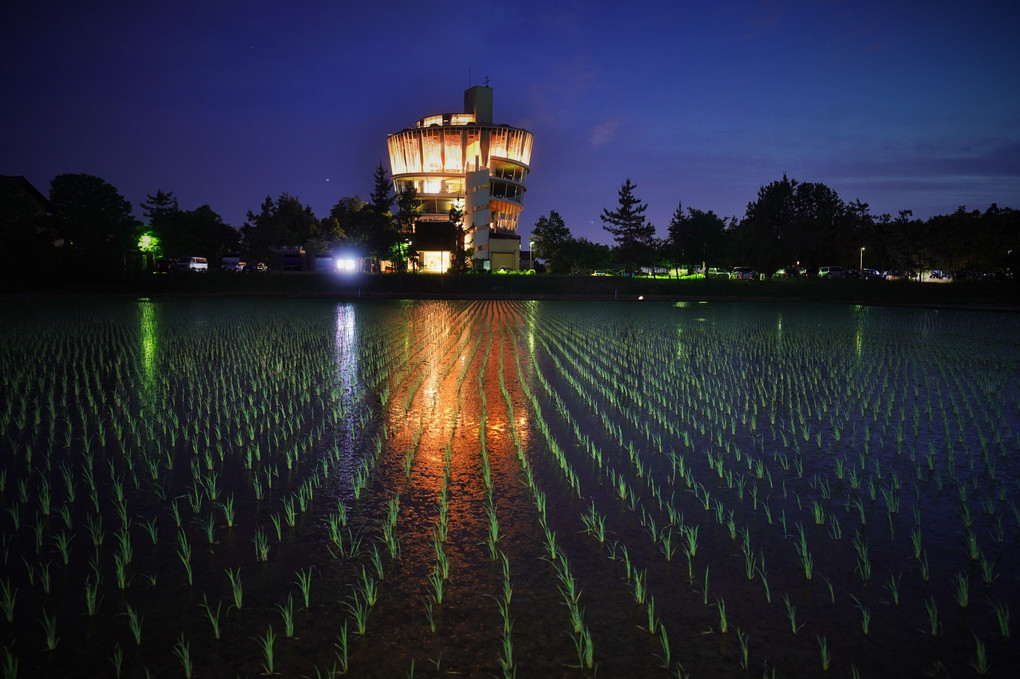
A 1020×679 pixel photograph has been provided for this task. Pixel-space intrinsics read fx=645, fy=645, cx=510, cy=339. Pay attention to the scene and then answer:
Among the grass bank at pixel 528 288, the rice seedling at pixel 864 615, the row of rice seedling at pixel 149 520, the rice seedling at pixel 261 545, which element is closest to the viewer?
the rice seedling at pixel 864 615

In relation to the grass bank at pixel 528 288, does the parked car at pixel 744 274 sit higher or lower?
higher

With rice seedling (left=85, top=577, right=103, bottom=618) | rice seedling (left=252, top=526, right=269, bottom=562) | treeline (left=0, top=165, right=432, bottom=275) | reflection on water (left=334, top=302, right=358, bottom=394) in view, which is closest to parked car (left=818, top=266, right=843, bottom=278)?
treeline (left=0, top=165, right=432, bottom=275)

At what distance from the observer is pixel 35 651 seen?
3.46 m

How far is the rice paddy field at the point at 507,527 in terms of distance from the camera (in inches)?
138

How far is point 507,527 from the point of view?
5137 millimetres

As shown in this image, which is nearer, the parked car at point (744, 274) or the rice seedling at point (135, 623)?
the rice seedling at point (135, 623)

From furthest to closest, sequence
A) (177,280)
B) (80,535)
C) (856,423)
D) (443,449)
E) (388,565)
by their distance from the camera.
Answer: (177,280)
(856,423)
(443,449)
(80,535)
(388,565)

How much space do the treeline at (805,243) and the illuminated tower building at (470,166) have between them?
48.8 feet

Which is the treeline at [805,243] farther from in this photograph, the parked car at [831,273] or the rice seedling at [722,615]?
the rice seedling at [722,615]

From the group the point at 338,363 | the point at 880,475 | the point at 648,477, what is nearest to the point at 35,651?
the point at 648,477

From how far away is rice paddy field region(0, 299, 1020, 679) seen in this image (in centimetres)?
351

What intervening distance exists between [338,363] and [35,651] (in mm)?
11089

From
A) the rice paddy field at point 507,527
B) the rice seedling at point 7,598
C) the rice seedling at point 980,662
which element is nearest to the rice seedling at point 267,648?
the rice paddy field at point 507,527

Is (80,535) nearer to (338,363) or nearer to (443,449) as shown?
(443,449)
